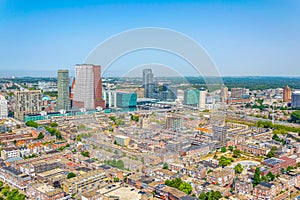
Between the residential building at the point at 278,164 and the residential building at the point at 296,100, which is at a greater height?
the residential building at the point at 296,100

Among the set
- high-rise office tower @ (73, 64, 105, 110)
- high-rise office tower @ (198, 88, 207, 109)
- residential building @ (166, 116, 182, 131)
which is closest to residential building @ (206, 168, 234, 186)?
residential building @ (166, 116, 182, 131)

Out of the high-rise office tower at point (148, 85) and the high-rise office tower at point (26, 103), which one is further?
the high-rise office tower at point (148, 85)

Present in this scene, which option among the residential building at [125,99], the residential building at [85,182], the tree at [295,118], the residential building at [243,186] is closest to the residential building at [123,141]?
the residential building at [85,182]

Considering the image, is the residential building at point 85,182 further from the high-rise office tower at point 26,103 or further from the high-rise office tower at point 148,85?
the high-rise office tower at point 148,85

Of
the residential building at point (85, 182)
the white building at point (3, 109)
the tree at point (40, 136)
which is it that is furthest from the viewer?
the white building at point (3, 109)

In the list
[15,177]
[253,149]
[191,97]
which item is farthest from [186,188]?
[191,97]

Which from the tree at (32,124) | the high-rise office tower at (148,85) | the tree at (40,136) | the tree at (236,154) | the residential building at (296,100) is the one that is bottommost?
the tree at (236,154)
